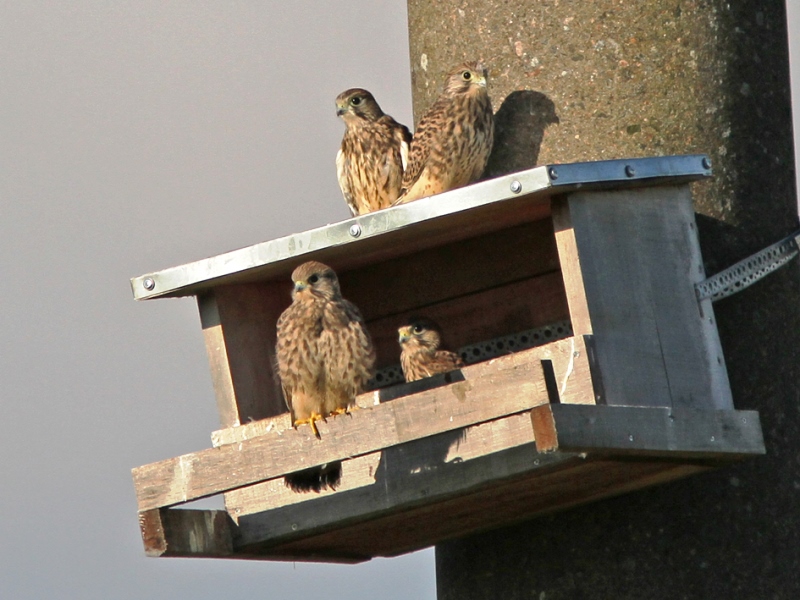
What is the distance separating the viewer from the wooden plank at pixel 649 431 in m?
4.07

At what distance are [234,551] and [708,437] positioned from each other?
1.40 metres

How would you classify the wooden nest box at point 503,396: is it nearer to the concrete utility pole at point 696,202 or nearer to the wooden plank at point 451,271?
the wooden plank at point 451,271

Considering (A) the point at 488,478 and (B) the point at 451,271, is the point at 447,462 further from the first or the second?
(B) the point at 451,271

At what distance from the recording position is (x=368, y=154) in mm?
6016

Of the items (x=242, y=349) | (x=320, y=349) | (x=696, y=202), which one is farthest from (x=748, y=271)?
(x=242, y=349)

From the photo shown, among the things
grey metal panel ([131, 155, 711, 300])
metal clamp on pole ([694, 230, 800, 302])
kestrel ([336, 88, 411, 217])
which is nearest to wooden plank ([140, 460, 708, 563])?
metal clamp on pole ([694, 230, 800, 302])

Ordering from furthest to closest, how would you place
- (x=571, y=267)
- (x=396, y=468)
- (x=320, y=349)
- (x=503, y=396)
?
1. (x=320, y=349)
2. (x=396, y=468)
3. (x=571, y=267)
4. (x=503, y=396)

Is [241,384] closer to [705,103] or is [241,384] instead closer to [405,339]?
[405,339]

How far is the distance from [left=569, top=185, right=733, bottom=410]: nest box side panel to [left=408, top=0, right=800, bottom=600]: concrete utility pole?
170 mm

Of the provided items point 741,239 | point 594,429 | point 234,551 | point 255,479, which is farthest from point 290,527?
point 741,239

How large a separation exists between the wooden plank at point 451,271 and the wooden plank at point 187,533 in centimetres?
108

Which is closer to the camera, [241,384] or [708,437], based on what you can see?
[708,437]

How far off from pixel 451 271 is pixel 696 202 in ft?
2.93

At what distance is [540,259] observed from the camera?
17.8 ft
